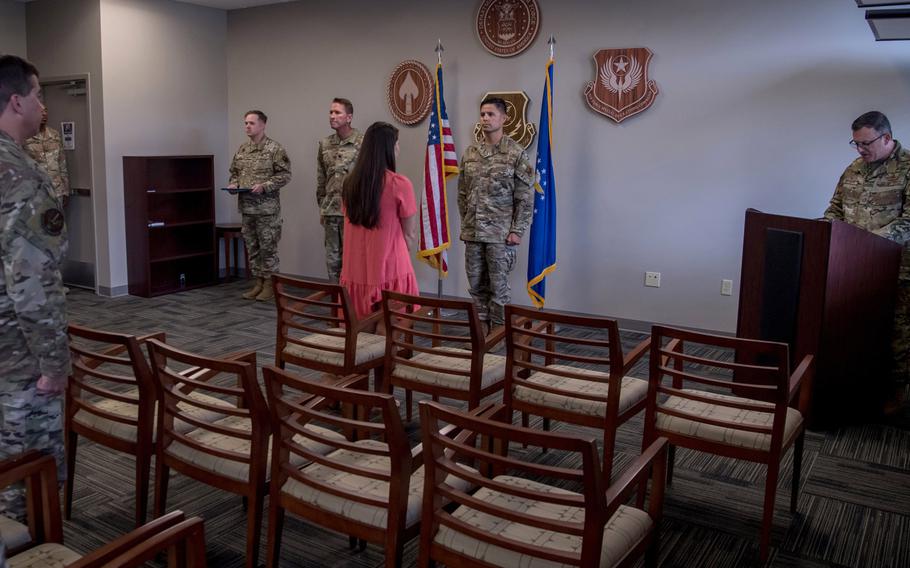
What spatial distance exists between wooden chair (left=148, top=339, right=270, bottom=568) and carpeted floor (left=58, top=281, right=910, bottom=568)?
36cm

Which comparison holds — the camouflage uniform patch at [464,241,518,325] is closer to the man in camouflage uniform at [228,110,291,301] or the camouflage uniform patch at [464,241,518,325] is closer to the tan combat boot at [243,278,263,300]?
the man in camouflage uniform at [228,110,291,301]

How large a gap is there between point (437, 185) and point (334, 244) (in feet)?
3.41

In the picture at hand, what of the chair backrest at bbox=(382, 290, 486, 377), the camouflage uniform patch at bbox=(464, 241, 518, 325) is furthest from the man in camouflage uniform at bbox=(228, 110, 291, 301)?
the chair backrest at bbox=(382, 290, 486, 377)

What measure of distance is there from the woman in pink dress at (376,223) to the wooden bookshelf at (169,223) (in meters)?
3.82

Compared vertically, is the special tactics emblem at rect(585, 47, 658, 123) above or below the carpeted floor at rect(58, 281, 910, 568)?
above

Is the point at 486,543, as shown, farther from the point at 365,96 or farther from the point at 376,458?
the point at 365,96

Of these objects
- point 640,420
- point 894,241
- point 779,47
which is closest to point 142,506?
point 640,420

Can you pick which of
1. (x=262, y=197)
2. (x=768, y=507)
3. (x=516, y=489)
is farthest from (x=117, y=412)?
(x=262, y=197)

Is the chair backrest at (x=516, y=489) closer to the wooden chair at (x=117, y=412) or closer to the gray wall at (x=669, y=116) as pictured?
the wooden chair at (x=117, y=412)

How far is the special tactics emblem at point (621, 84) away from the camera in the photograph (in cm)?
574

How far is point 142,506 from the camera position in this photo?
2627 millimetres

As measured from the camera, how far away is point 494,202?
17.3ft

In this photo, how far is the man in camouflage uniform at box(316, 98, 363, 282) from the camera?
596cm

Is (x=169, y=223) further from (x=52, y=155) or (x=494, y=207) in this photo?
(x=494, y=207)
